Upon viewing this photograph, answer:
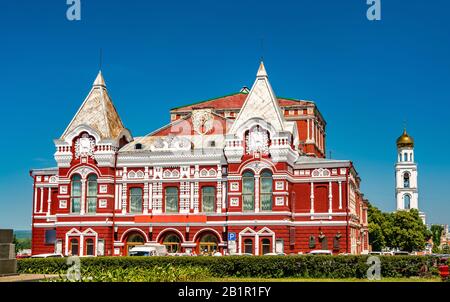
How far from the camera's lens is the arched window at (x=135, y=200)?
174 feet

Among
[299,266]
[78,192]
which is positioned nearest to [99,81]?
[78,192]

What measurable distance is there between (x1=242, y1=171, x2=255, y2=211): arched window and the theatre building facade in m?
0.08

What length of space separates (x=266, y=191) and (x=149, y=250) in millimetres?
9825

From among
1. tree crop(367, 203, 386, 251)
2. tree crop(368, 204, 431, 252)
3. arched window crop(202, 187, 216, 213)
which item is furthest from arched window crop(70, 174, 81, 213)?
tree crop(368, 204, 431, 252)

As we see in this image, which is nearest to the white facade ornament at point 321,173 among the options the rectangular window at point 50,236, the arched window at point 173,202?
the arched window at point 173,202

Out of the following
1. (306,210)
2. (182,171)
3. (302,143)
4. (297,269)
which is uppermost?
(302,143)

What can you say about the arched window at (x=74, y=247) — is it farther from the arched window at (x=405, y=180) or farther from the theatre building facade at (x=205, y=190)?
the arched window at (x=405, y=180)

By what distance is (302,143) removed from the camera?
6806 cm

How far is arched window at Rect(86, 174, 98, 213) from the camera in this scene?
52688 mm

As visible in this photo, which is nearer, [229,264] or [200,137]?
[229,264]
